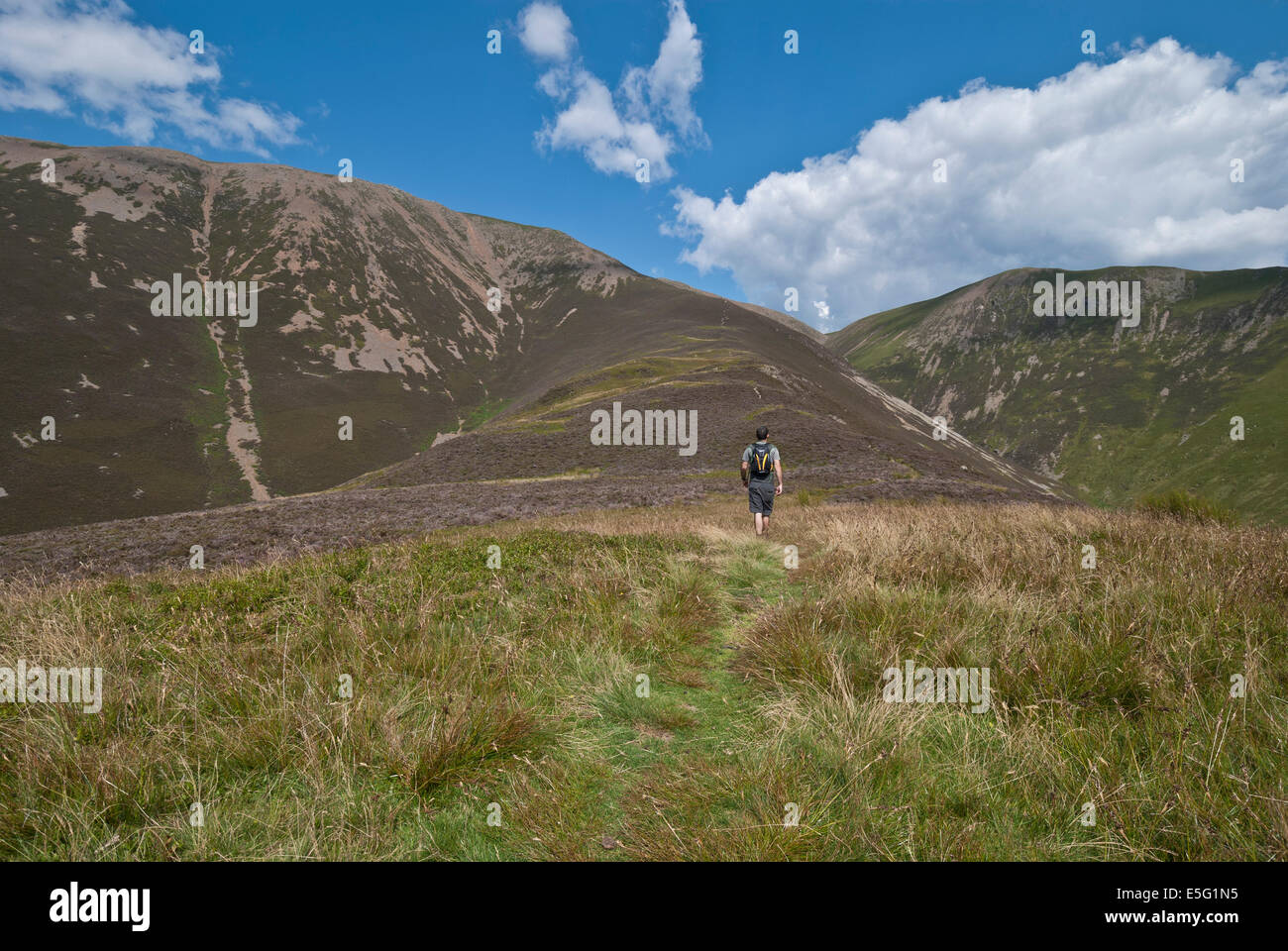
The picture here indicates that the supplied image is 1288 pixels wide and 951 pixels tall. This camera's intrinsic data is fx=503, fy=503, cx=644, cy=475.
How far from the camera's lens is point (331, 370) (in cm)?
9500

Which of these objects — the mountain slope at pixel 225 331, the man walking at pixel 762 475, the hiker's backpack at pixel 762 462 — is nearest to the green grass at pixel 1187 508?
the man walking at pixel 762 475

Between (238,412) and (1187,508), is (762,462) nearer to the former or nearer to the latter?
(1187,508)

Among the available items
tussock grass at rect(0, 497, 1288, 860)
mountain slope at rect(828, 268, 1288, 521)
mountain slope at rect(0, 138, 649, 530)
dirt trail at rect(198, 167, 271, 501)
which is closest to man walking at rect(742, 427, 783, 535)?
tussock grass at rect(0, 497, 1288, 860)

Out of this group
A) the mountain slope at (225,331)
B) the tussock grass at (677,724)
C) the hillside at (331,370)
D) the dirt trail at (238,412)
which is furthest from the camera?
the dirt trail at (238,412)

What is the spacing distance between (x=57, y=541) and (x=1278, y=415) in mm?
170004

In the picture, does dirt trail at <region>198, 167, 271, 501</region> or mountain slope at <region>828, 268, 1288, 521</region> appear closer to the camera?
dirt trail at <region>198, 167, 271, 501</region>

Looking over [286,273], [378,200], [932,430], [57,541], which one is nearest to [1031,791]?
[57,541]

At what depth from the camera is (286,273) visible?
11244 cm

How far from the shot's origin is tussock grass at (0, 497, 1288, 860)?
237 cm

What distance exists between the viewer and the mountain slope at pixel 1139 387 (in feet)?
326

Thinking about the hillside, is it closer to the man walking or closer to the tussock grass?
the man walking

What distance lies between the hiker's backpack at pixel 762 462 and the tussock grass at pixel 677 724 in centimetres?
659

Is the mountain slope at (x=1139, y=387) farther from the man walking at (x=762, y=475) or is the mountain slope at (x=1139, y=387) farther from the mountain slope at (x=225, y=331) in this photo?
the mountain slope at (x=225, y=331)

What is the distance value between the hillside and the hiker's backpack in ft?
41.7
